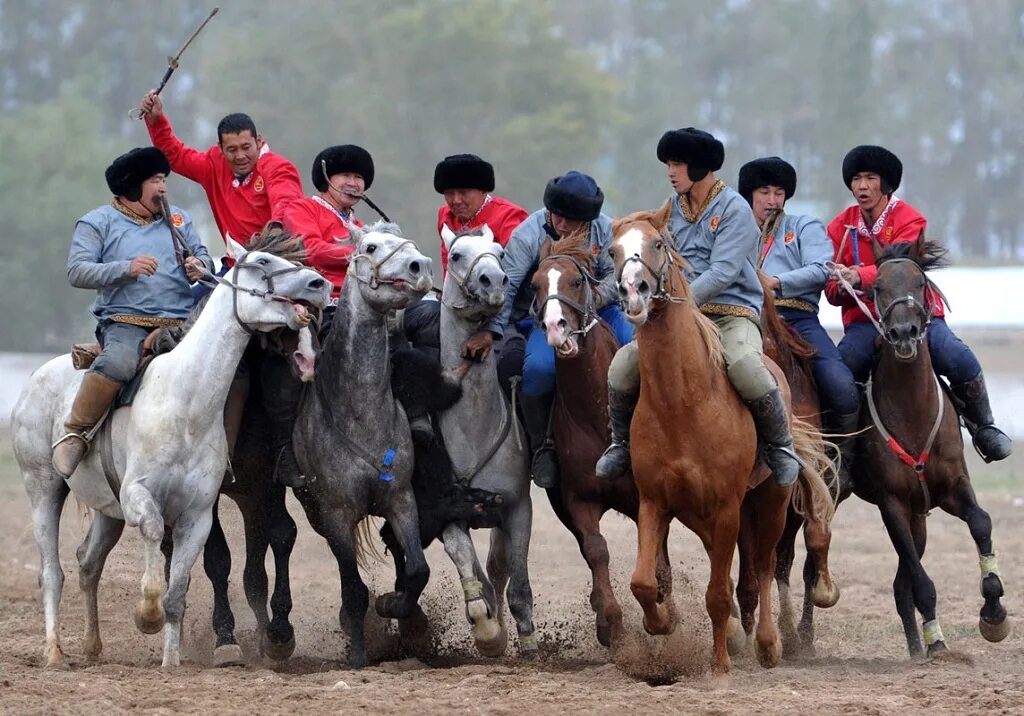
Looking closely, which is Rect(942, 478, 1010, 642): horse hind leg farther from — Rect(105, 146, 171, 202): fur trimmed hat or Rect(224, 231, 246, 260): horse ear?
Rect(105, 146, 171, 202): fur trimmed hat

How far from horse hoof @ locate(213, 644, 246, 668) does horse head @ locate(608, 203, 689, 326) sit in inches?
121

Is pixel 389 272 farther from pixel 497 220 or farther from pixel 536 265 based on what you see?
pixel 497 220

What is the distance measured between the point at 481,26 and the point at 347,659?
33.5 metres

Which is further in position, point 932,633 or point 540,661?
point 932,633

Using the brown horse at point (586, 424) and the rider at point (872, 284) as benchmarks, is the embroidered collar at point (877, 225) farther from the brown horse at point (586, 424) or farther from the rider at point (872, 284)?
the brown horse at point (586, 424)

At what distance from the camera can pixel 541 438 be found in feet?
29.7

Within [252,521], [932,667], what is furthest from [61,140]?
[932,667]

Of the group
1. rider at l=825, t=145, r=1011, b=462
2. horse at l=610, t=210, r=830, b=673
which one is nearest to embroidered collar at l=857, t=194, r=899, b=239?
rider at l=825, t=145, r=1011, b=462

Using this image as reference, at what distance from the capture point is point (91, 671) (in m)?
7.91

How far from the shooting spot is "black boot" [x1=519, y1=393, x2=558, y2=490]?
8.90 meters

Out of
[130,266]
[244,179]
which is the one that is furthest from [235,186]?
[130,266]

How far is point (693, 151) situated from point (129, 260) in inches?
118

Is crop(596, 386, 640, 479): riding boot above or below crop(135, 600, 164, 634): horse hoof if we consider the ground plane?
above

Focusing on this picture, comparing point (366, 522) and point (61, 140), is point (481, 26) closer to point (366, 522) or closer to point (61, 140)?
point (61, 140)
